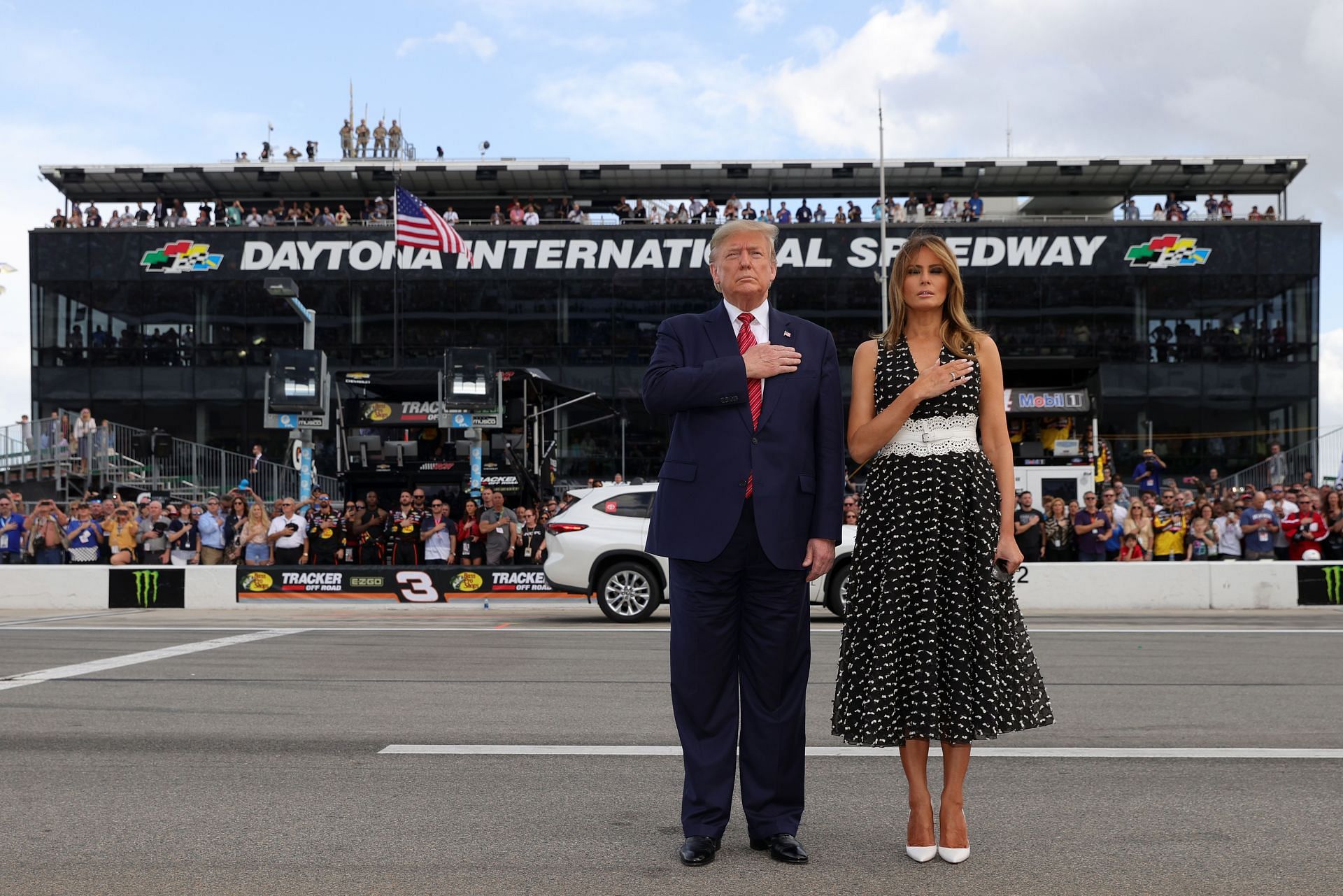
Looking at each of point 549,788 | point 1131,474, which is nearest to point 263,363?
point 1131,474

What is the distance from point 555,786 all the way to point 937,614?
1898mm

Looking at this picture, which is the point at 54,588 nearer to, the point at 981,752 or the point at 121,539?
the point at 121,539

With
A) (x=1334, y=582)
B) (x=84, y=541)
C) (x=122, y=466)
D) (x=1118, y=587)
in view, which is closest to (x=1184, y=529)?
(x=1118, y=587)

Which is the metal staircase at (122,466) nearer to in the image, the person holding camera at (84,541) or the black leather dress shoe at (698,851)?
the person holding camera at (84,541)

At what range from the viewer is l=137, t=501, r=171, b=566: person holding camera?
1972 cm

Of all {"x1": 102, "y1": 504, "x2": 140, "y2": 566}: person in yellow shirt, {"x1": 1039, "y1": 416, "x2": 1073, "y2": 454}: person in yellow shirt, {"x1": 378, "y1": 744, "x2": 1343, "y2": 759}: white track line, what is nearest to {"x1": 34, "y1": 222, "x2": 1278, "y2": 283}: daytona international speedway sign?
{"x1": 1039, "y1": 416, "x2": 1073, "y2": 454}: person in yellow shirt

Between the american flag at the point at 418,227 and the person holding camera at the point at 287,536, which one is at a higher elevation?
the american flag at the point at 418,227

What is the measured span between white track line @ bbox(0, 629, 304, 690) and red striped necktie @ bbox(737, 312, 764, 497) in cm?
610

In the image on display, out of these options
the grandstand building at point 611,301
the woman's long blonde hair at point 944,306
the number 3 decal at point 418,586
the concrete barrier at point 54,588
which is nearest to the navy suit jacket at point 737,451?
the woman's long blonde hair at point 944,306

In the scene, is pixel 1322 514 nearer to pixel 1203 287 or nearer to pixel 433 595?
pixel 433 595

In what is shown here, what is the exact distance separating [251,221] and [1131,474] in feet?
97.1

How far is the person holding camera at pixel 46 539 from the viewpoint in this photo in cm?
1939

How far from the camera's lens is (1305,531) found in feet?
58.9

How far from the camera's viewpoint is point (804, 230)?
41344mm
